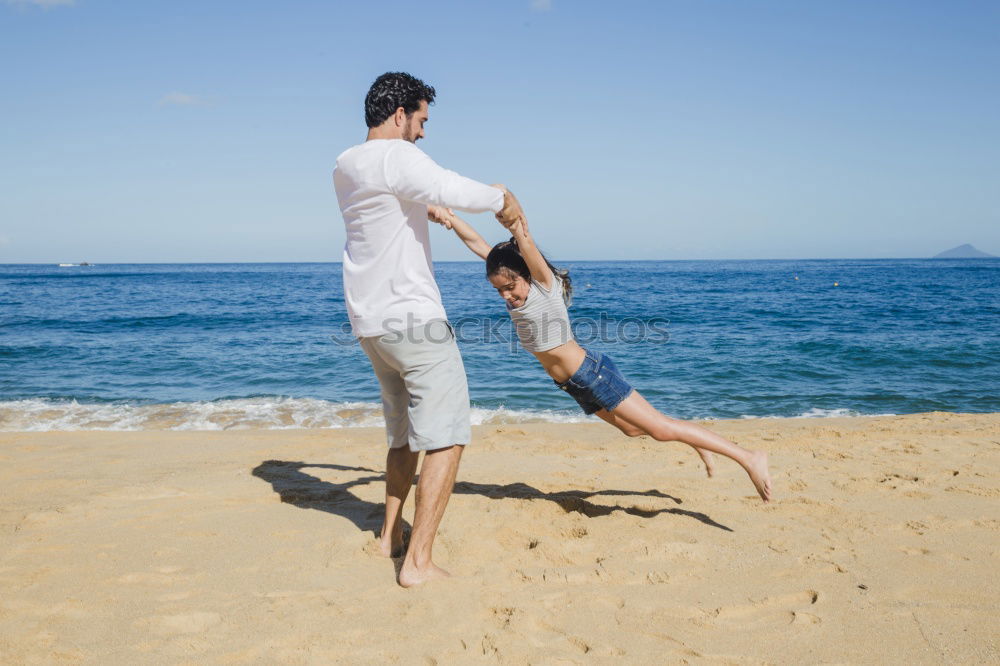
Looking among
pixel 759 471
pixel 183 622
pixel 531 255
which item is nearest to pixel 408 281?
pixel 531 255

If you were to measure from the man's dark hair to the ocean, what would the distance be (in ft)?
18.9

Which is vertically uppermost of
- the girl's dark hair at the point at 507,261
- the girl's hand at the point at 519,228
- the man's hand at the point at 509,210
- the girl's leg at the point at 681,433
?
the man's hand at the point at 509,210

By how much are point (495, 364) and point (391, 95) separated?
30.2ft

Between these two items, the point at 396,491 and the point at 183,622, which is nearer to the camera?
the point at 183,622

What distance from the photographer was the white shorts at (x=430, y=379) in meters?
2.93

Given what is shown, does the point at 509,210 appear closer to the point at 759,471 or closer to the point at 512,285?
the point at 512,285

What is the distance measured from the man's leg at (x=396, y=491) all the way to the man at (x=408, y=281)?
0.40 metres

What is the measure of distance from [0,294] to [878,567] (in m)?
37.1

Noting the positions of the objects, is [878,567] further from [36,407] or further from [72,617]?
[36,407]

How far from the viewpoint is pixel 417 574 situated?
118 inches

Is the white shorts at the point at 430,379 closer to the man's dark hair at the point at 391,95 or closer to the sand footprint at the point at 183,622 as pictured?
the man's dark hair at the point at 391,95

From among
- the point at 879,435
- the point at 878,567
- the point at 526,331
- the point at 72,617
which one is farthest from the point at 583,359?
the point at 879,435

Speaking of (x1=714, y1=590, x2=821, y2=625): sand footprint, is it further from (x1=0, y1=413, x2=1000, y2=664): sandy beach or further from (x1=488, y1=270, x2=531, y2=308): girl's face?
(x1=488, y1=270, x2=531, y2=308): girl's face

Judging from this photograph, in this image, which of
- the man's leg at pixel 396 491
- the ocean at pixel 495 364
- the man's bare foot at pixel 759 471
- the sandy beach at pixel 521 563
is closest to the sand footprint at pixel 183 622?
the sandy beach at pixel 521 563
